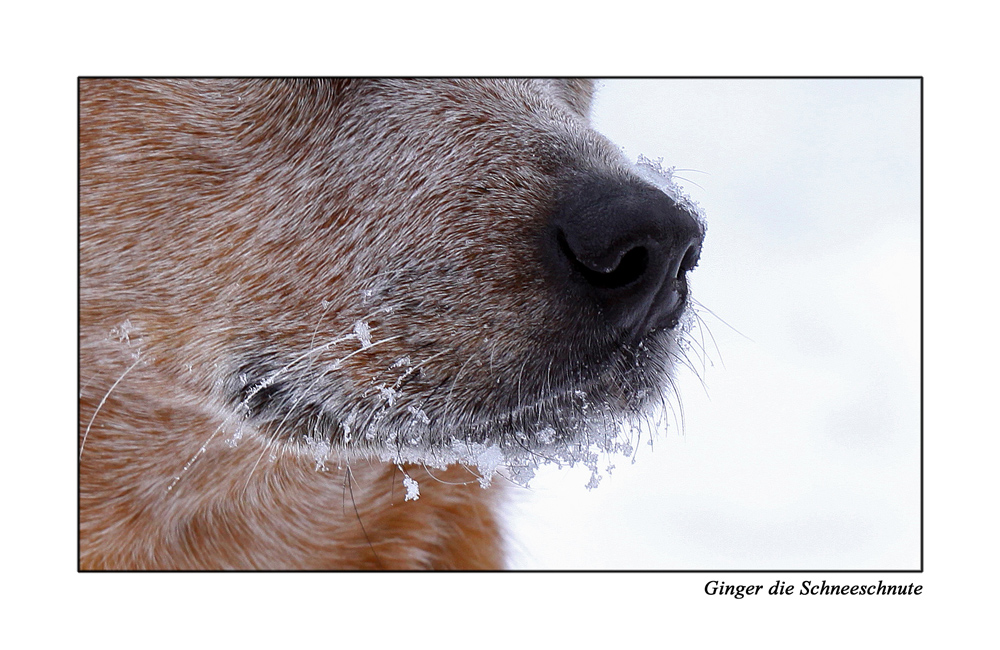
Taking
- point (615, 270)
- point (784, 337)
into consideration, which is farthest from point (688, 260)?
point (784, 337)

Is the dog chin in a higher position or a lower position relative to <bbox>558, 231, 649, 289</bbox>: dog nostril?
lower

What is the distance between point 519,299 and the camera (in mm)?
1363

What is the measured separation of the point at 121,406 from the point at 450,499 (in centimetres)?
77

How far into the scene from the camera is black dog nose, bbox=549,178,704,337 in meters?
1.33

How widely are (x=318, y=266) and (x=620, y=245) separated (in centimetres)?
55

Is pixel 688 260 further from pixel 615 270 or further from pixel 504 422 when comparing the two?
pixel 504 422

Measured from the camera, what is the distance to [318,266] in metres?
1.50

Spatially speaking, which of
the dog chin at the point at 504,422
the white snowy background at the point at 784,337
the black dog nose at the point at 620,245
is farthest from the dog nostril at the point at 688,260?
the white snowy background at the point at 784,337

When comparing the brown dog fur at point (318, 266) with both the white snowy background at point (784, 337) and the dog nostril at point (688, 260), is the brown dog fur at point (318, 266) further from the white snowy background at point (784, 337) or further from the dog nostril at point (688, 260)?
the white snowy background at point (784, 337)

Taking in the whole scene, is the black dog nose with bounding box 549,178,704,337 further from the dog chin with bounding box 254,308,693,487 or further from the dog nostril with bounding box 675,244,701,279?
the dog chin with bounding box 254,308,693,487

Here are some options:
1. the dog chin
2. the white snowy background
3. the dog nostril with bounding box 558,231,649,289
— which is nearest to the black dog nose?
the dog nostril with bounding box 558,231,649,289

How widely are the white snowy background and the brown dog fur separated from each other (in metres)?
0.40

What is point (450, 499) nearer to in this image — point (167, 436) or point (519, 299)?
point (167, 436)
